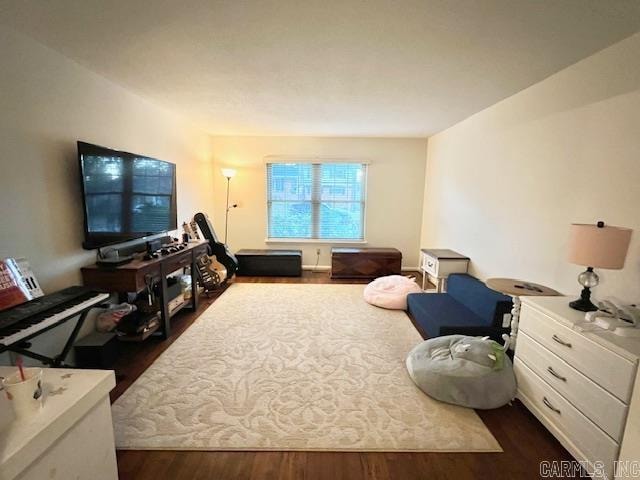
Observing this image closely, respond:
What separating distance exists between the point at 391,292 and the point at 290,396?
6.87 feet

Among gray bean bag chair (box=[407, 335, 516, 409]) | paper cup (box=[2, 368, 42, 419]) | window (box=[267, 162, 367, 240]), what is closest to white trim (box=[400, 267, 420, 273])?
window (box=[267, 162, 367, 240])

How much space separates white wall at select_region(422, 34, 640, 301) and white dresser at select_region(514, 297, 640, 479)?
1.73 ft

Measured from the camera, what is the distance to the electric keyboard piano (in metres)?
1.44

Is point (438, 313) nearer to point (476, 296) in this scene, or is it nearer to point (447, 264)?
point (476, 296)

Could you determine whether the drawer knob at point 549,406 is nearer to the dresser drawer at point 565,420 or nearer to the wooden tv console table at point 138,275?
the dresser drawer at point 565,420

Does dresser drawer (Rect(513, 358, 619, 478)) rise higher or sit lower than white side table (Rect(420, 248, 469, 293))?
lower

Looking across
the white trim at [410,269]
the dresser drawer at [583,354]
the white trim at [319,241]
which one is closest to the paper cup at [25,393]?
the dresser drawer at [583,354]

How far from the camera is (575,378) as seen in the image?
1.50m

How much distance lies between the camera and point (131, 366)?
2303 mm

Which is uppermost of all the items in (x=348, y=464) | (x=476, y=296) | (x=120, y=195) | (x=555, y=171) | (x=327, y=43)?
(x=327, y=43)

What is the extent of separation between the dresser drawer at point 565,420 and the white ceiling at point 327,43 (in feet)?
7.06

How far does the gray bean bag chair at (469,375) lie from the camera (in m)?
1.86

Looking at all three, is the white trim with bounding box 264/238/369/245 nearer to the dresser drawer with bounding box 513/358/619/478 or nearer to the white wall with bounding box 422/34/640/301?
the white wall with bounding box 422/34/640/301

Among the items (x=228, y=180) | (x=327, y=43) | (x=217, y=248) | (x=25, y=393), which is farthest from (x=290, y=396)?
(x=228, y=180)
